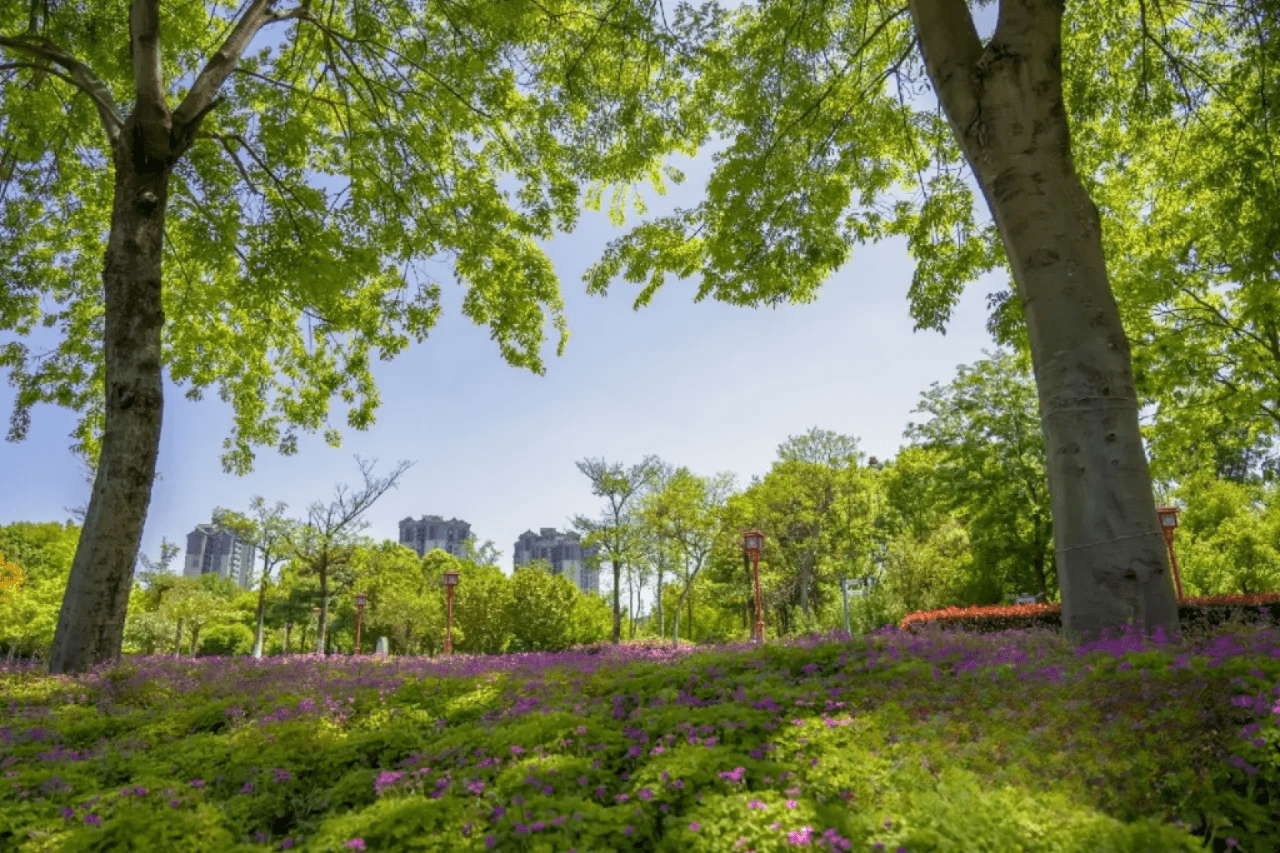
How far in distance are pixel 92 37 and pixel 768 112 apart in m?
9.29

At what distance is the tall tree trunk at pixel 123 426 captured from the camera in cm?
764

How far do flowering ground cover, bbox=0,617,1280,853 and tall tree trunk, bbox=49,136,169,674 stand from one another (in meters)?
2.44

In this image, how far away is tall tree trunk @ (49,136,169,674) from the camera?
7.64 metres

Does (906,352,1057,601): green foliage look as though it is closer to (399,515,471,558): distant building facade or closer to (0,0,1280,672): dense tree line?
(0,0,1280,672): dense tree line

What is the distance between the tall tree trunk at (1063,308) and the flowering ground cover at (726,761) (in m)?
0.54

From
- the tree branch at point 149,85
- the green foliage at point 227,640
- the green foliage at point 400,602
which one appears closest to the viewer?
the tree branch at point 149,85

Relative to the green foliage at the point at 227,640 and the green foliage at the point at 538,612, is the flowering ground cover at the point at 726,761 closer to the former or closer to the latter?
the green foliage at the point at 538,612

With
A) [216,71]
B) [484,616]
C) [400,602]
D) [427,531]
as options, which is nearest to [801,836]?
[216,71]

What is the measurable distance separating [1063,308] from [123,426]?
29.0 feet

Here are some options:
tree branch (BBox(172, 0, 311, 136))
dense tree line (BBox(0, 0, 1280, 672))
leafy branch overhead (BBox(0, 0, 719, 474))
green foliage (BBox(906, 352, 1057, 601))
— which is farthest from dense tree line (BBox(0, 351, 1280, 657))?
tree branch (BBox(172, 0, 311, 136))

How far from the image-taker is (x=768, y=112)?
10.1 metres

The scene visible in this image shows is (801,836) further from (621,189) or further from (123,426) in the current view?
(621,189)

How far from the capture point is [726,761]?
321cm

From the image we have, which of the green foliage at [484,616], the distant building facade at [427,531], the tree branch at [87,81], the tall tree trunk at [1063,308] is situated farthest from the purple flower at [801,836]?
the distant building facade at [427,531]
